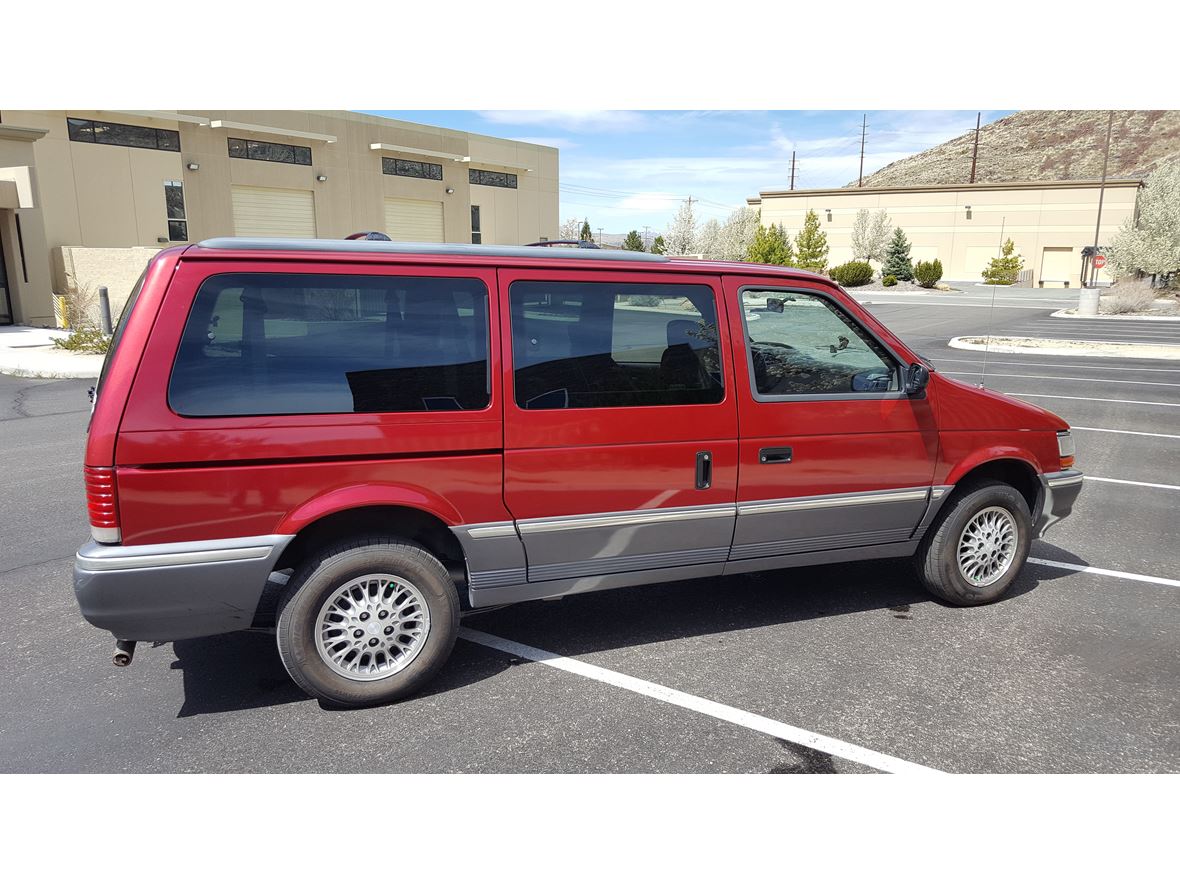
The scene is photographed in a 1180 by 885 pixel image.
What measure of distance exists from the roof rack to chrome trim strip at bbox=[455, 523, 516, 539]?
1.25 metres

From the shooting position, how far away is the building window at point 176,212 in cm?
2812

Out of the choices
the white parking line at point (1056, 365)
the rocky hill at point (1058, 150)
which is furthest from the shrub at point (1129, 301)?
the rocky hill at point (1058, 150)

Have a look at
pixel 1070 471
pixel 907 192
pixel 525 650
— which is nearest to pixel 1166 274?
pixel 907 192

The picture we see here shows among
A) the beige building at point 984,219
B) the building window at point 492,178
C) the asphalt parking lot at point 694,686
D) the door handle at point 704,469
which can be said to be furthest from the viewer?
the beige building at point 984,219

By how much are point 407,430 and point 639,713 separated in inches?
63.7

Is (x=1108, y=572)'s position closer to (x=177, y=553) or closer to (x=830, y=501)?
(x=830, y=501)

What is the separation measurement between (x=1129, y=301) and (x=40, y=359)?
36815 mm

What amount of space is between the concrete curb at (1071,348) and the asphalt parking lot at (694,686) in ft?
52.9

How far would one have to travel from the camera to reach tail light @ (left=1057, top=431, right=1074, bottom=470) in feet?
16.6

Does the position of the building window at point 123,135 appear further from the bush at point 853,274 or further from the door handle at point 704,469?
the bush at point 853,274

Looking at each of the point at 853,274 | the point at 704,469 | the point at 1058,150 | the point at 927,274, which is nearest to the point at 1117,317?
the point at 927,274

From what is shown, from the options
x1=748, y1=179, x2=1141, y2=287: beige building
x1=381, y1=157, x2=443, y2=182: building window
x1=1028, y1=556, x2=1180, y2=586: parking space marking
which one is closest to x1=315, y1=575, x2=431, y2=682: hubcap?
x1=1028, y1=556, x2=1180, y2=586: parking space marking

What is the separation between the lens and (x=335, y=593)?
11.9ft

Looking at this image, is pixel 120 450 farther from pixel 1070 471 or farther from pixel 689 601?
pixel 1070 471
